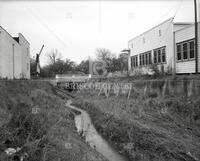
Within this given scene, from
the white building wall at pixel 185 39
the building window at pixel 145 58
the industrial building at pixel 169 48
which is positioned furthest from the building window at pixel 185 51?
the building window at pixel 145 58

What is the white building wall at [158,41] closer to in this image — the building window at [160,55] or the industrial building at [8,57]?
the building window at [160,55]

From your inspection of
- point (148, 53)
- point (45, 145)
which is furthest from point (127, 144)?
point (148, 53)

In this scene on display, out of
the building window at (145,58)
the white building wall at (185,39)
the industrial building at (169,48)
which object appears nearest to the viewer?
the white building wall at (185,39)

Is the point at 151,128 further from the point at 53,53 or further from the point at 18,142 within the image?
Answer: the point at 53,53

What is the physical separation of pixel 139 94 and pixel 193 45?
5629 millimetres

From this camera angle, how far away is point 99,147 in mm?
8008

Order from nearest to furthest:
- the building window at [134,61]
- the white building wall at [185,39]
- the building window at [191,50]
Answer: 1. the white building wall at [185,39]
2. the building window at [191,50]
3. the building window at [134,61]

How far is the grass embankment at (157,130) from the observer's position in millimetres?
6293

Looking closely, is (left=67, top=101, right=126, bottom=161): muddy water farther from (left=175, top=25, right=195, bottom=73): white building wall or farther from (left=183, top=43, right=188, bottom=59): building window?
(left=183, top=43, right=188, bottom=59): building window

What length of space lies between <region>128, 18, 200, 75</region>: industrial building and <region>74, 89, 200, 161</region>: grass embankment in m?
6.08

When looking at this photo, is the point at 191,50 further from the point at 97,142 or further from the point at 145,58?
the point at 97,142

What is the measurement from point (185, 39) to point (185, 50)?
2.93ft

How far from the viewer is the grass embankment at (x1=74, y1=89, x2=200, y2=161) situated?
629cm

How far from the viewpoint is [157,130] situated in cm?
791
